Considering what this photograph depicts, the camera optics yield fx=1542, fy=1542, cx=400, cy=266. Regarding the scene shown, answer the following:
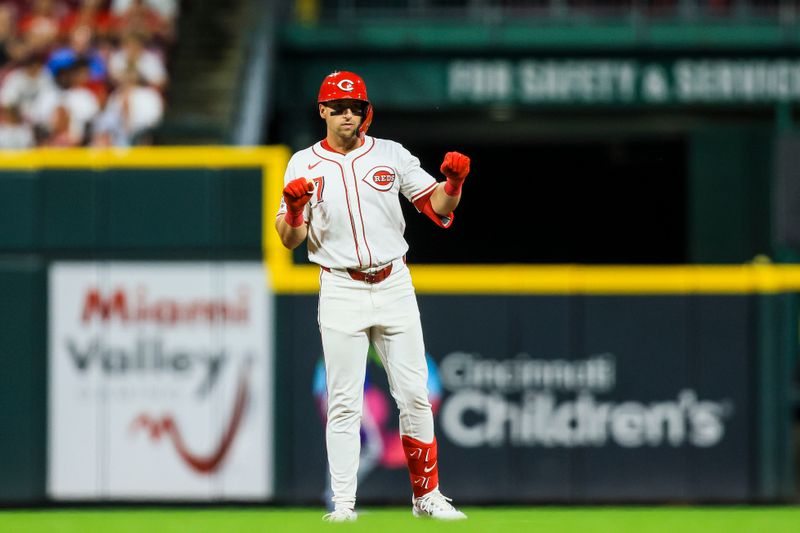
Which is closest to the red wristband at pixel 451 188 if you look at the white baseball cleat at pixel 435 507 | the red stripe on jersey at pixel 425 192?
the red stripe on jersey at pixel 425 192

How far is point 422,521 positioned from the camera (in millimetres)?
6617

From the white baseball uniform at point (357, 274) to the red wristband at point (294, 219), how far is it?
0.42 feet

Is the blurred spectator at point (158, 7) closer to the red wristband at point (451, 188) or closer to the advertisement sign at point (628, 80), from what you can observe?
the advertisement sign at point (628, 80)

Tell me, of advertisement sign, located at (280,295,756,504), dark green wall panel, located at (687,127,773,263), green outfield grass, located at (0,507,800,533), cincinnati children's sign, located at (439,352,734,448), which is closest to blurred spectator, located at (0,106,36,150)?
advertisement sign, located at (280,295,756,504)

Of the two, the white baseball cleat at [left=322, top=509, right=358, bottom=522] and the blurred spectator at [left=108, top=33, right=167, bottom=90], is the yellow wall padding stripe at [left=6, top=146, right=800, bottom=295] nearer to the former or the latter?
the white baseball cleat at [left=322, top=509, right=358, bottom=522]

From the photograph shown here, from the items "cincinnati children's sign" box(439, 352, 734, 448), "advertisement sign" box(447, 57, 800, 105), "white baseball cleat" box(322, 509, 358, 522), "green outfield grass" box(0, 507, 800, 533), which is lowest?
"green outfield grass" box(0, 507, 800, 533)

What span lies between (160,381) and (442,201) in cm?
385

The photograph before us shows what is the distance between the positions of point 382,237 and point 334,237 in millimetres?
195

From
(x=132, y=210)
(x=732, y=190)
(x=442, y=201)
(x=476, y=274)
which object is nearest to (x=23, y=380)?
(x=132, y=210)

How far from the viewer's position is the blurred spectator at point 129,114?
1234 centimetres

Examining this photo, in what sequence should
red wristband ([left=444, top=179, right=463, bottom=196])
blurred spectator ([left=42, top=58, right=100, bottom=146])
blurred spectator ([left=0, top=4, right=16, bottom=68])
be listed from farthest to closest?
1. blurred spectator ([left=0, top=4, right=16, bottom=68])
2. blurred spectator ([left=42, top=58, right=100, bottom=146])
3. red wristband ([left=444, top=179, right=463, bottom=196])

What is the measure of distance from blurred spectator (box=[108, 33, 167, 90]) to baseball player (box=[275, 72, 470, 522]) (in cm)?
743

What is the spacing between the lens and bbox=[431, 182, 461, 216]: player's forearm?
6.20m

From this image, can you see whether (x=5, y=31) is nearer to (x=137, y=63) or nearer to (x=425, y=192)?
(x=137, y=63)
